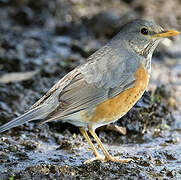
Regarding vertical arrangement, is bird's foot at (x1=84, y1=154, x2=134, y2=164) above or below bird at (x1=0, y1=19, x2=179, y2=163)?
below

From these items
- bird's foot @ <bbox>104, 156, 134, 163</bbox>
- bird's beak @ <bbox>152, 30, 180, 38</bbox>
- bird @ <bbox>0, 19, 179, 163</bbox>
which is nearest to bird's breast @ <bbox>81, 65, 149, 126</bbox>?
bird @ <bbox>0, 19, 179, 163</bbox>

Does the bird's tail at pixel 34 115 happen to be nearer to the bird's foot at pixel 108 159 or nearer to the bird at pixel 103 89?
the bird at pixel 103 89

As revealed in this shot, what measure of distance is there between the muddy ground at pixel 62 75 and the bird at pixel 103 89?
1.53 feet

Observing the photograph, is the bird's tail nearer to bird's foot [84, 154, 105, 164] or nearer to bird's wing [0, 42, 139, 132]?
bird's wing [0, 42, 139, 132]

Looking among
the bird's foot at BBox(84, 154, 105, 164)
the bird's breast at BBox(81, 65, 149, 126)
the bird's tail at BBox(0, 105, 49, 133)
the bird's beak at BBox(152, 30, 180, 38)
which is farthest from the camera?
the bird's beak at BBox(152, 30, 180, 38)

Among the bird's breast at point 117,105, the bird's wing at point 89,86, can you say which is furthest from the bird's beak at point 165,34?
the bird's breast at point 117,105

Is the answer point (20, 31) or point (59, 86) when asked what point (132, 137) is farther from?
point (20, 31)

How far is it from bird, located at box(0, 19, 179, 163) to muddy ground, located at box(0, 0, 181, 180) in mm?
467

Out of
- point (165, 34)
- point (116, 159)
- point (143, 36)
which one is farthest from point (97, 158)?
point (165, 34)

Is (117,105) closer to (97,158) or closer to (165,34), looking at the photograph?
(97,158)

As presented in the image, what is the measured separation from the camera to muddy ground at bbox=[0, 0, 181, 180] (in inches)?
220

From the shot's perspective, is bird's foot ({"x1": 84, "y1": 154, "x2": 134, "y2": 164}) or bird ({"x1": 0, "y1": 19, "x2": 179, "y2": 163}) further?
bird's foot ({"x1": 84, "y1": 154, "x2": 134, "y2": 164})

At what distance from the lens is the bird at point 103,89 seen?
547 cm

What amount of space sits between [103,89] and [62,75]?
9.58 feet
